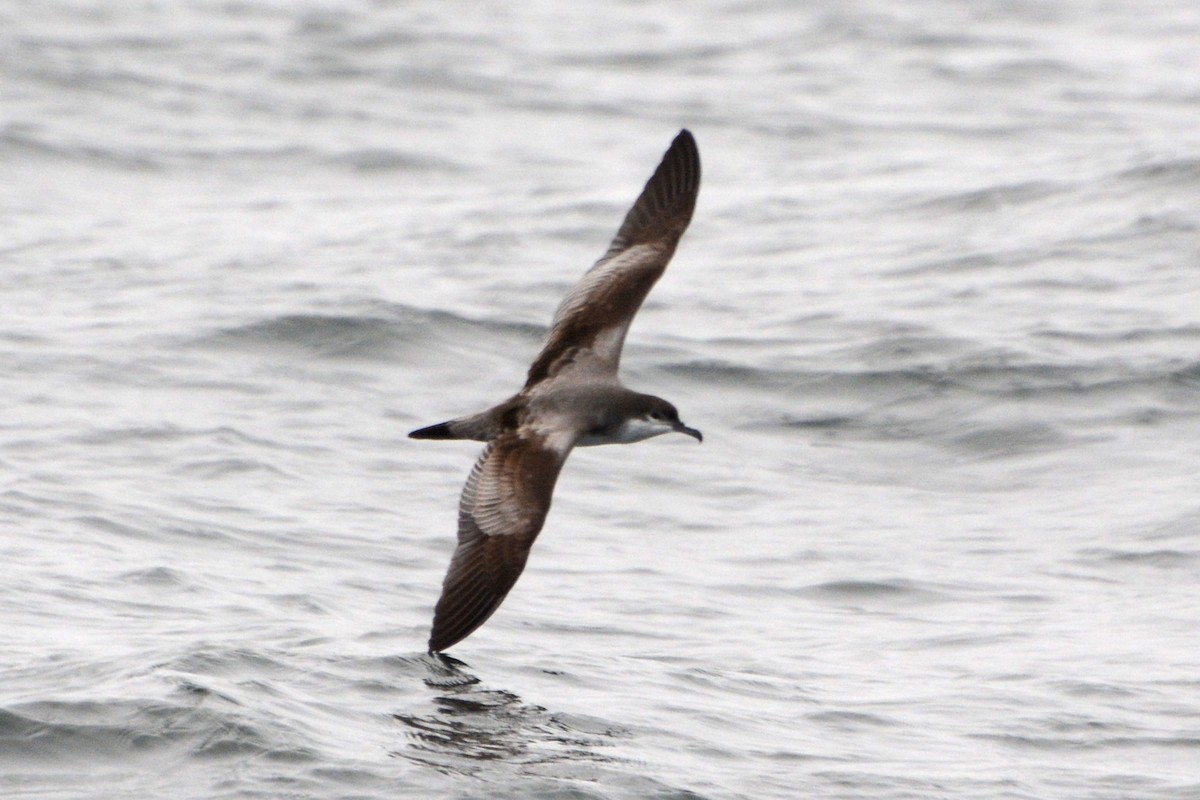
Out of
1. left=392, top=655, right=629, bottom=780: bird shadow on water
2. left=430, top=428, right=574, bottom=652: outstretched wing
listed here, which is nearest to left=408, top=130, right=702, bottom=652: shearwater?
left=430, top=428, right=574, bottom=652: outstretched wing

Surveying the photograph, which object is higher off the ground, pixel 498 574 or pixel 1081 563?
pixel 498 574

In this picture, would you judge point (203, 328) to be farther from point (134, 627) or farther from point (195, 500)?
point (134, 627)

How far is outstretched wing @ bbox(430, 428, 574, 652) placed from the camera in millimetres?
7395

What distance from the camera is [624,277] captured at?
29.9 ft

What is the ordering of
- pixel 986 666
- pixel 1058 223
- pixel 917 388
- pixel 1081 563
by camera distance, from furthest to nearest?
pixel 1058 223
pixel 917 388
pixel 1081 563
pixel 986 666

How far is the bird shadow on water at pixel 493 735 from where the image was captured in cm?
664

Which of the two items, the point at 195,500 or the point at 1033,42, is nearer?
the point at 195,500

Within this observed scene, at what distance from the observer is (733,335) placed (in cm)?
1365

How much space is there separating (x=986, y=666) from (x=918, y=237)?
27.2 feet

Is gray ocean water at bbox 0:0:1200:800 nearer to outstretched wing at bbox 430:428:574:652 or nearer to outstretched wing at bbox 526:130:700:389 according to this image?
outstretched wing at bbox 430:428:574:652

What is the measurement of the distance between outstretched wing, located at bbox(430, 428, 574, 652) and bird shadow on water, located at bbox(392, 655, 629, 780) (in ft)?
0.74

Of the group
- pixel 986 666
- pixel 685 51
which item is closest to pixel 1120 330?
pixel 986 666

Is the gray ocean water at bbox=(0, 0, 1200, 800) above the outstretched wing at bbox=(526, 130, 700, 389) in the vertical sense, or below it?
below

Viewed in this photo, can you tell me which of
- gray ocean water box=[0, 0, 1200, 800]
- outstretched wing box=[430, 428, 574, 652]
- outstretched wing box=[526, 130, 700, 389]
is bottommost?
gray ocean water box=[0, 0, 1200, 800]
